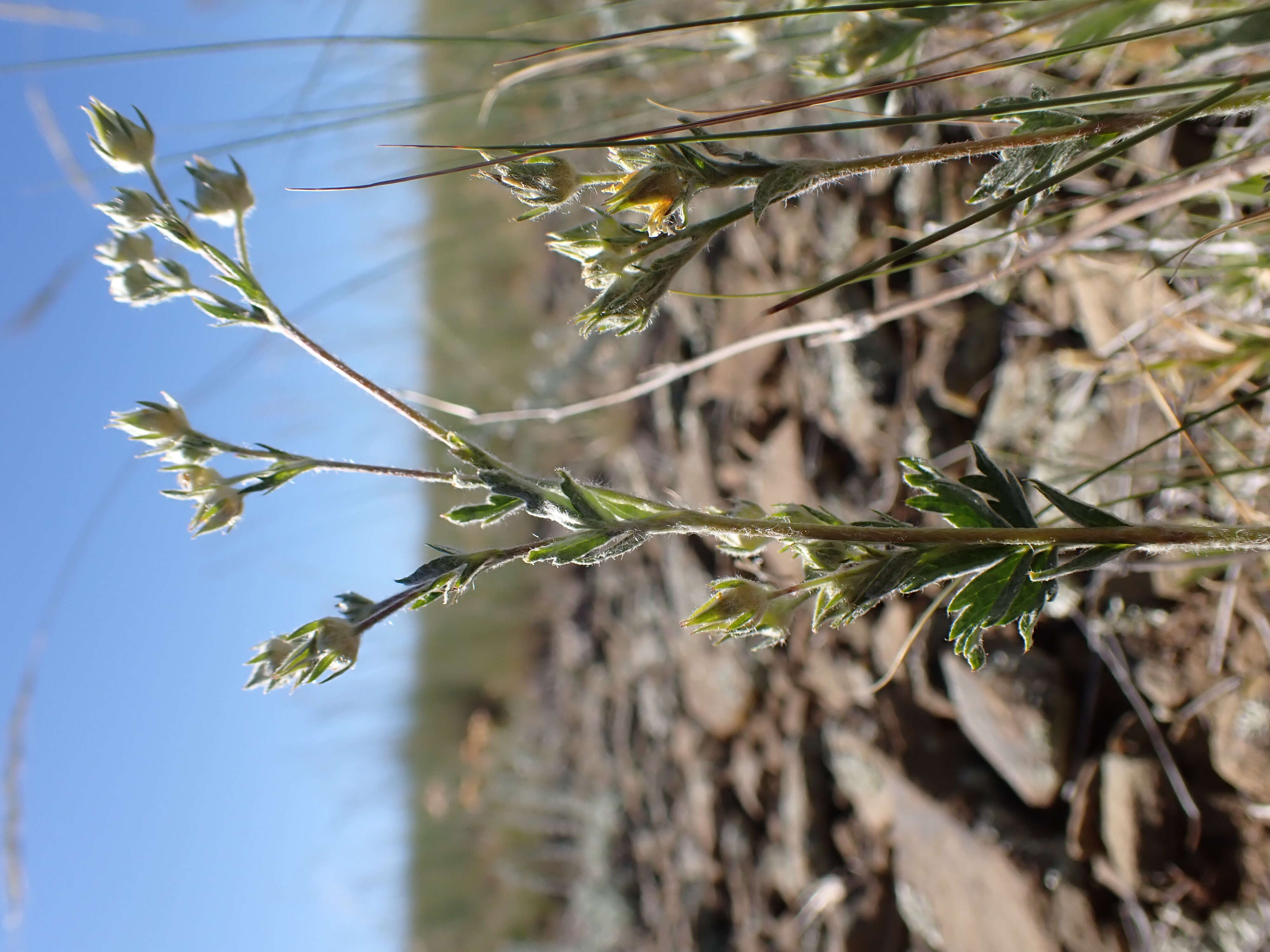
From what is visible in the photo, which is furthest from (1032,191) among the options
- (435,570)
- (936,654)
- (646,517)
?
(936,654)

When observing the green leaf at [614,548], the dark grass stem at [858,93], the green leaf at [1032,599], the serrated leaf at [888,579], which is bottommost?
the green leaf at [1032,599]

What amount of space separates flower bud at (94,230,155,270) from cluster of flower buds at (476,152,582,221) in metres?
0.30

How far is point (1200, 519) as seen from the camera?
1.04 metres

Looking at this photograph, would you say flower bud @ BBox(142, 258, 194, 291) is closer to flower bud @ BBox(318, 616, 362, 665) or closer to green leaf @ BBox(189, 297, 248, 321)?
green leaf @ BBox(189, 297, 248, 321)

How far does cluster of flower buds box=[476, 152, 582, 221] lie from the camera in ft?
1.91

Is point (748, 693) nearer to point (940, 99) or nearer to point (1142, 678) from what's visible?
point (1142, 678)

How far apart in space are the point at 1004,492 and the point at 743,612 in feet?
0.64

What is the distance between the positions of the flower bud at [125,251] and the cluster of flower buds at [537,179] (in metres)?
0.30

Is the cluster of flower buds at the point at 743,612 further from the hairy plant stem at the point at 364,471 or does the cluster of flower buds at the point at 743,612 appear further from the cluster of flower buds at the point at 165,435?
the cluster of flower buds at the point at 165,435

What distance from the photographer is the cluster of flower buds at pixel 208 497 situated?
24.7 inches

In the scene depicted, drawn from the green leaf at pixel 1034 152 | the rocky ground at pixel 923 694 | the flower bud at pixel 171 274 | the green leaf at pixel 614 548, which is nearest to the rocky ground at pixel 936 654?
the rocky ground at pixel 923 694

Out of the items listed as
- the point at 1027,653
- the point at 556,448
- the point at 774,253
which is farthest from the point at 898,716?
the point at 556,448

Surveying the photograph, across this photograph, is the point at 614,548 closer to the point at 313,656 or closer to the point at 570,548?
the point at 570,548

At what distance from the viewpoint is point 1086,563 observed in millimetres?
551
